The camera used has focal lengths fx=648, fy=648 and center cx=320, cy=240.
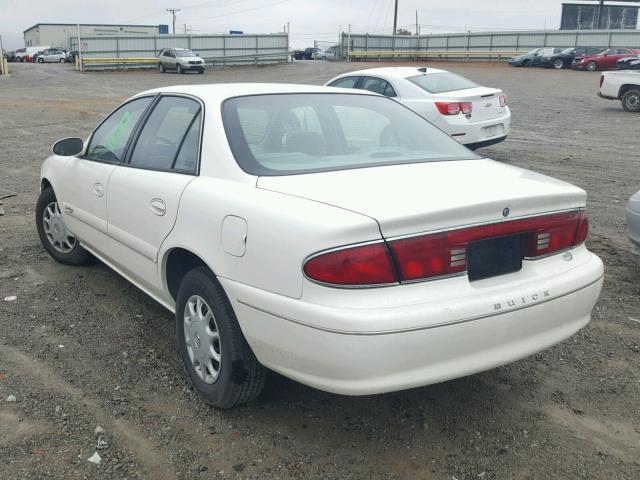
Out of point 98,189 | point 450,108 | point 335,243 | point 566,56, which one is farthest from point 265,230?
point 566,56

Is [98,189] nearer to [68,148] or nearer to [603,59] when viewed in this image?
[68,148]

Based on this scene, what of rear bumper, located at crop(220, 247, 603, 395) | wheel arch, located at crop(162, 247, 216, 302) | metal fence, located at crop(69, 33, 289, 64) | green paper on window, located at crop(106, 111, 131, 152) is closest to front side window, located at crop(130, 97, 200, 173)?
green paper on window, located at crop(106, 111, 131, 152)

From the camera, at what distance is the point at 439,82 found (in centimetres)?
1070

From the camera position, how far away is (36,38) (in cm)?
8531

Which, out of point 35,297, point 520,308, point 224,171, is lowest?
point 35,297

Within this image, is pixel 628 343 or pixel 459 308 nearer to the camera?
pixel 459 308

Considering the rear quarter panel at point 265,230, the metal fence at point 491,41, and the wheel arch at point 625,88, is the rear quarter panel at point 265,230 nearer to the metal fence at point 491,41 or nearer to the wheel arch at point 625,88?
the wheel arch at point 625,88

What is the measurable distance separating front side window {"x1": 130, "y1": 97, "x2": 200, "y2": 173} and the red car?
38249 millimetres

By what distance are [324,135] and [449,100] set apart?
267 inches

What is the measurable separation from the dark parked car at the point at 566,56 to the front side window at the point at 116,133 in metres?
40.7

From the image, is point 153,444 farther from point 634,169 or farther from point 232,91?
point 634,169

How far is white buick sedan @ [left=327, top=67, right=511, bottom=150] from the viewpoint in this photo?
9945mm

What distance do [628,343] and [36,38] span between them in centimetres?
9428

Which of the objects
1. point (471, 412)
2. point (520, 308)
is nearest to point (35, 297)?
point (471, 412)
